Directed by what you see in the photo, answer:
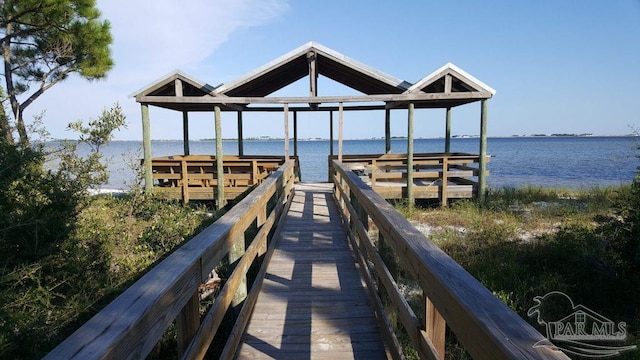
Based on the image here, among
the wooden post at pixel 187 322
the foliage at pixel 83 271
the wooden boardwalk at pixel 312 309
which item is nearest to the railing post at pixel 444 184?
the wooden boardwalk at pixel 312 309

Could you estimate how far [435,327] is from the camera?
1.61 m

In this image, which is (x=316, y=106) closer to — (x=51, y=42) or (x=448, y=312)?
(x=51, y=42)

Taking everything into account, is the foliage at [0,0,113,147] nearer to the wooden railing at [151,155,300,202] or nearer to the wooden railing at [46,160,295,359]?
the wooden railing at [151,155,300,202]

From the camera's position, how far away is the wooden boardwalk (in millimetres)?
2535

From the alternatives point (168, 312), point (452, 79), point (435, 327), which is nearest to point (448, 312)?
point (435, 327)

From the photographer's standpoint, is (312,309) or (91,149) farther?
(91,149)

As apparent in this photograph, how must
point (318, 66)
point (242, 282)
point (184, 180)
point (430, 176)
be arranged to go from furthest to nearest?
point (318, 66), point (184, 180), point (430, 176), point (242, 282)

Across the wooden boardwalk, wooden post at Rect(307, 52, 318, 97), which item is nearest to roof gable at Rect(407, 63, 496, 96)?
wooden post at Rect(307, 52, 318, 97)

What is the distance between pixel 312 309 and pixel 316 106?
9652 mm

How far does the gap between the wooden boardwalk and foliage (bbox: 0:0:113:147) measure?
10.5 meters

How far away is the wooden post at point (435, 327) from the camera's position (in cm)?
159

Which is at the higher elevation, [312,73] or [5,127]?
[312,73]

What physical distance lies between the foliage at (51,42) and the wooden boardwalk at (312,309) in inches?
412

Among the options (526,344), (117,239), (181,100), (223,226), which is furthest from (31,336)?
(181,100)
